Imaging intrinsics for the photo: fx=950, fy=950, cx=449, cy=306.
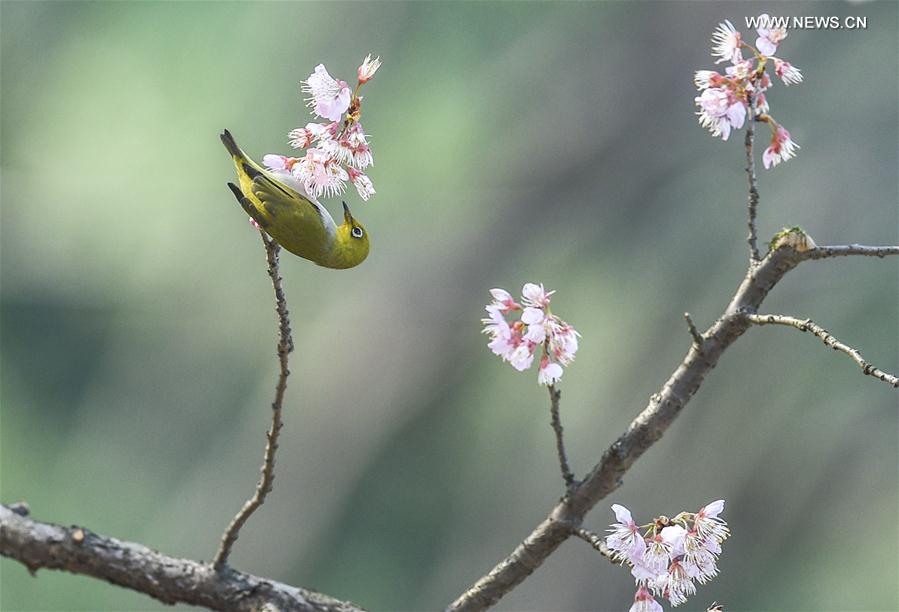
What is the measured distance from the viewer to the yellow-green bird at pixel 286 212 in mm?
710

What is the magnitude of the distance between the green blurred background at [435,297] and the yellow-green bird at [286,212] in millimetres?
1935

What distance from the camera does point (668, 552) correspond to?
68cm

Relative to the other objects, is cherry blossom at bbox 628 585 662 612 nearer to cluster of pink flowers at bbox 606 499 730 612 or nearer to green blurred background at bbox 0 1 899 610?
cluster of pink flowers at bbox 606 499 730 612

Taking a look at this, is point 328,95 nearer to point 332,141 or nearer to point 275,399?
point 332,141

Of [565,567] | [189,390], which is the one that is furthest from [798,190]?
[189,390]

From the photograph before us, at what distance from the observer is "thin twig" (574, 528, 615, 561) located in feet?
2.12

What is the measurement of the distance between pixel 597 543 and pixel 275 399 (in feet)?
0.83

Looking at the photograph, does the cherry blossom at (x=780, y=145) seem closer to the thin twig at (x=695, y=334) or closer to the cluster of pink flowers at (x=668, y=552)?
the thin twig at (x=695, y=334)

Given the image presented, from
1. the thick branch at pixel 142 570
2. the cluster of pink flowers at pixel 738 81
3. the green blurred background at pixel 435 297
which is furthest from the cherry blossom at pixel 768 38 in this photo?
the green blurred background at pixel 435 297

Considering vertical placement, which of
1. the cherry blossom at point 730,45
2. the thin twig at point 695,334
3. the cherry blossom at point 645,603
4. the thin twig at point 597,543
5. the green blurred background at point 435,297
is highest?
the green blurred background at point 435,297

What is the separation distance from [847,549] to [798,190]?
1045 mm

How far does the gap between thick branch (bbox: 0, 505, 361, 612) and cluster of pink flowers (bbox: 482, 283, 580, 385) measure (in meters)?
0.27

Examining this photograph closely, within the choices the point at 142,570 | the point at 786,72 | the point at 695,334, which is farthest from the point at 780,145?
the point at 142,570

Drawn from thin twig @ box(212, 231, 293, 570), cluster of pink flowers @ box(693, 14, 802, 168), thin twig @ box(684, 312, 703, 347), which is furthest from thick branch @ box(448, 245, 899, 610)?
thin twig @ box(212, 231, 293, 570)
